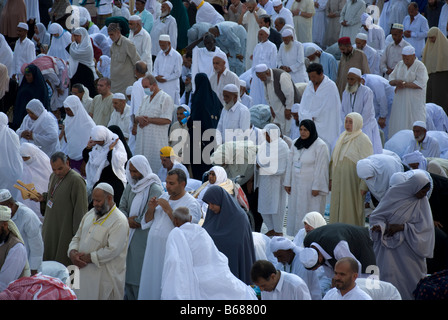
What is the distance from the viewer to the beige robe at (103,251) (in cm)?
731

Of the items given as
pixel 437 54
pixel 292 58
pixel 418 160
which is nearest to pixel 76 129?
pixel 292 58

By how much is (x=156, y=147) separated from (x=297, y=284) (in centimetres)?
453

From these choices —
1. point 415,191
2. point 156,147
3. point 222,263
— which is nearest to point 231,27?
point 156,147

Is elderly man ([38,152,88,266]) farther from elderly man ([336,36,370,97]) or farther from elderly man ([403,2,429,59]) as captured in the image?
elderly man ([403,2,429,59])

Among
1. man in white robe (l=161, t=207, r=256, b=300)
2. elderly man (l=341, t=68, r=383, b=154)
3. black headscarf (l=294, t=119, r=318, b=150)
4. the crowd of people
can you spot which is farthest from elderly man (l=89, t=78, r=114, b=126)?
man in white robe (l=161, t=207, r=256, b=300)

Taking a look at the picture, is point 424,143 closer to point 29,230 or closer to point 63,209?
point 63,209

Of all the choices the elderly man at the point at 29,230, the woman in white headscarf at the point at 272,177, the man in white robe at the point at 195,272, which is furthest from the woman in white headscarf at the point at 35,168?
the man in white robe at the point at 195,272

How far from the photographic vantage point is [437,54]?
519 inches

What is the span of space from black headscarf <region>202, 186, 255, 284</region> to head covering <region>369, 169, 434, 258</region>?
1.23 m

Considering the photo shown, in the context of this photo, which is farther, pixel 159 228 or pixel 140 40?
pixel 140 40

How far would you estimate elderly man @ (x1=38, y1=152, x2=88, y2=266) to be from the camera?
7.98m

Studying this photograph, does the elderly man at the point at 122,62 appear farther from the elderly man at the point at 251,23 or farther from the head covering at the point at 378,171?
the head covering at the point at 378,171

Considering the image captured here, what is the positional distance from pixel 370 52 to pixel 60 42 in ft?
14.4

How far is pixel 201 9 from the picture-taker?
49.7 feet
